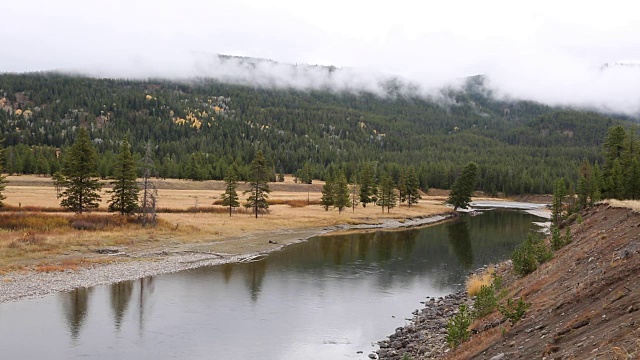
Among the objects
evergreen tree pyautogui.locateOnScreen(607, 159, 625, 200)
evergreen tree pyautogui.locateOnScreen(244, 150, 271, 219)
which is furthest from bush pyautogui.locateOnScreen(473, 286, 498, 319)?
evergreen tree pyautogui.locateOnScreen(244, 150, 271, 219)

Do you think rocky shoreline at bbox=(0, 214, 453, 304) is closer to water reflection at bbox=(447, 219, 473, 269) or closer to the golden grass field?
the golden grass field

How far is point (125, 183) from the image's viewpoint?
67000mm

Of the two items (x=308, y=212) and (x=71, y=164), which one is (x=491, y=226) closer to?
(x=308, y=212)

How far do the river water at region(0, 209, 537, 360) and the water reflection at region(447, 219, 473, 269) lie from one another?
0.89 meters

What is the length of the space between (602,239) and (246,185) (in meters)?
136

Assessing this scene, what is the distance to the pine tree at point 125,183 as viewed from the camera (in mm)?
65562

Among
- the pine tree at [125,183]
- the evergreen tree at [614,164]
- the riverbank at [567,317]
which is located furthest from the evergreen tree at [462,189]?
the riverbank at [567,317]

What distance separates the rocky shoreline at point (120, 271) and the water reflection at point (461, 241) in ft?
73.4

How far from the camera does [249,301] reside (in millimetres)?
37062

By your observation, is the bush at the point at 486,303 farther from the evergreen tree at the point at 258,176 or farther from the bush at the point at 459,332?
the evergreen tree at the point at 258,176

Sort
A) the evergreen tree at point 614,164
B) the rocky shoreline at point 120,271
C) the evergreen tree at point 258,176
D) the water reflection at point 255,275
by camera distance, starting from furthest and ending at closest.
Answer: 1. the evergreen tree at point 258,176
2. the evergreen tree at point 614,164
3. the water reflection at point 255,275
4. the rocky shoreline at point 120,271

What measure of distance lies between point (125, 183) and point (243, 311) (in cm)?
3994

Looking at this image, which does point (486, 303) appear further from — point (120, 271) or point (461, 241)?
point (461, 241)

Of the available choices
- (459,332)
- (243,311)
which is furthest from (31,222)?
(459,332)
